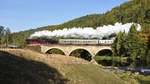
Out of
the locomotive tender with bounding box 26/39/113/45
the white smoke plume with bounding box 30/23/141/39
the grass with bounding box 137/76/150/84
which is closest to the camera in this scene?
the grass with bounding box 137/76/150/84

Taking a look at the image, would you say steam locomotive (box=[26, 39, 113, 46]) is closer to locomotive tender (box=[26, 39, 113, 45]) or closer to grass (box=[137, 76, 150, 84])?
locomotive tender (box=[26, 39, 113, 45])

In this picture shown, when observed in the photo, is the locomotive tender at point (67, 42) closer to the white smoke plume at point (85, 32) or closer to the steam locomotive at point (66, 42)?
the steam locomotive at point (66, 42)

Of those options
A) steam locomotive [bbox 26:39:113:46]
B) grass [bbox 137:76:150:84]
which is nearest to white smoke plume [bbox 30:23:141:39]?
steam locomotive [bbox 26:39:113:46]

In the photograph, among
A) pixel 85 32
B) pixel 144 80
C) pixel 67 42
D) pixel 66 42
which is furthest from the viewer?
pixel 85 32

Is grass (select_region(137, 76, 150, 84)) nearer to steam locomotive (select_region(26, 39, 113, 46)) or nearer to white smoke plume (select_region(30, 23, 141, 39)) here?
steam locomotive (select_region(26, 39, 113, 46))

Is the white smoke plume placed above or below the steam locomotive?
above

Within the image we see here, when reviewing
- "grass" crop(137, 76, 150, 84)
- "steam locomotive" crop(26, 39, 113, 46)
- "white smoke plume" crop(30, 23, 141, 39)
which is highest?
"white smoke plume" crop(30, 23, 141, 39)

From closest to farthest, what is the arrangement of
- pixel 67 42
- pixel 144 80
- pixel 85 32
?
pixel 144 80
pixel 67 42
pixel 85 32

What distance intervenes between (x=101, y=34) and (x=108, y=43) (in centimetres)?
2860

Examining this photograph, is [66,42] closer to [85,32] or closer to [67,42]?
[67,42]

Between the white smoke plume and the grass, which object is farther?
the white smoke plume

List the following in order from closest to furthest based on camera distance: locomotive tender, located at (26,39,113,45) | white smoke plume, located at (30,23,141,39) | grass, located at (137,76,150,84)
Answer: grass, located at (137,76,150,84) < locomotive tender, located at (26,39,113,45) < white smoke plume, located at (30,23,141,39)

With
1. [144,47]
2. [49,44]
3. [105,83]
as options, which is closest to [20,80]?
[105,83]

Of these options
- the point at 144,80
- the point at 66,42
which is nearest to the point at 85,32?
the point at 66,42
